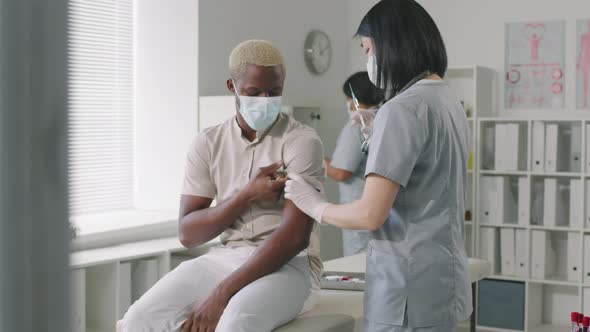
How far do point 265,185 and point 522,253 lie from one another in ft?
9.55

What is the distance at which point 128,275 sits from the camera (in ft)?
9.87

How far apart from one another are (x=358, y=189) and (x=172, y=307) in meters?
1.83

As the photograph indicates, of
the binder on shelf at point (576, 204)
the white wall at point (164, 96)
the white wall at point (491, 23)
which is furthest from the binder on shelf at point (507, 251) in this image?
the white wall at point (164, 96)

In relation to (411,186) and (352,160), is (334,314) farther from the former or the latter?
(352,160)

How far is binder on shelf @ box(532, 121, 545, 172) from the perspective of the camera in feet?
13.7

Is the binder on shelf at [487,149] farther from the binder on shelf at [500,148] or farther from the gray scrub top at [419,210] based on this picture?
the gray scrub top at [419,210]

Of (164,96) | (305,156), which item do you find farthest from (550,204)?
(305,156)

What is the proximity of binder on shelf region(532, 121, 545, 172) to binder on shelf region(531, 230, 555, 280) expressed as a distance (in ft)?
1.28

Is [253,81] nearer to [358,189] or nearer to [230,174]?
[230,174]

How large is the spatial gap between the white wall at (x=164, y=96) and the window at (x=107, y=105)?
0.06m

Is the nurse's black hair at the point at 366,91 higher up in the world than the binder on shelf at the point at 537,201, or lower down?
higher up

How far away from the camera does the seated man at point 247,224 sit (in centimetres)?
176

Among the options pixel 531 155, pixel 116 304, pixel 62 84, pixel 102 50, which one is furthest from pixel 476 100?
pixel 62 84

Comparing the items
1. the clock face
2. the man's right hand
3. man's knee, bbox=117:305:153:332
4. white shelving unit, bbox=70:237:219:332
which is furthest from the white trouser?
the clock face
